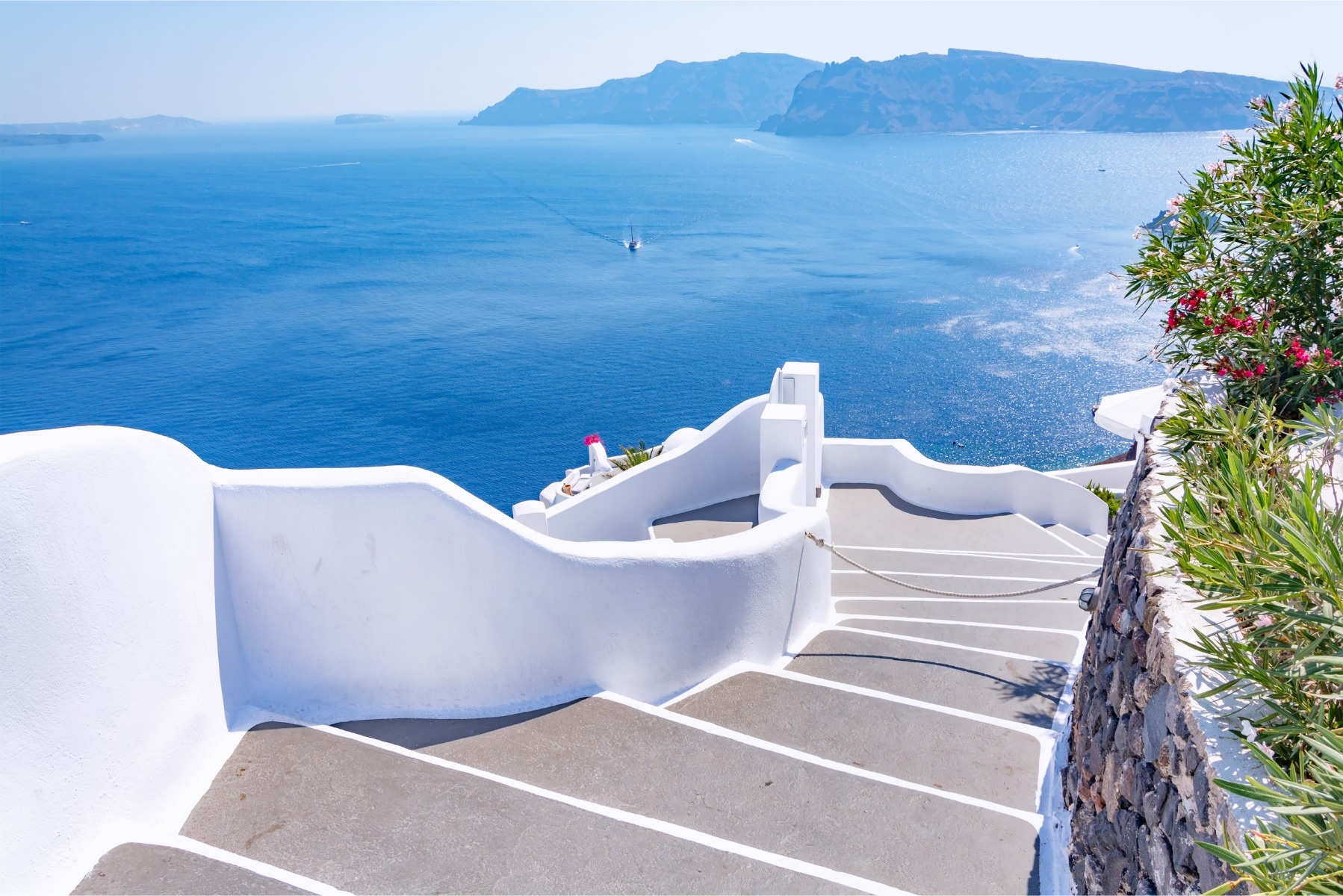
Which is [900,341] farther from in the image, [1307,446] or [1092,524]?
[1307,446]

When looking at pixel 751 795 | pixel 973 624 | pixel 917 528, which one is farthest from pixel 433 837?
pixel 917 528

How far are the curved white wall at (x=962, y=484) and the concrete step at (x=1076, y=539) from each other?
13 centimetres

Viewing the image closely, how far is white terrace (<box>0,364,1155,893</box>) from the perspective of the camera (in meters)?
3.44

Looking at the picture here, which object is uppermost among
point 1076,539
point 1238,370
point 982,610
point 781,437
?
point 1238,370

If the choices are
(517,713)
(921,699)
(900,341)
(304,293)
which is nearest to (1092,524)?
(921,699)

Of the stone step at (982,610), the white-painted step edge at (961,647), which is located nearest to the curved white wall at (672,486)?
the stone step at (982,610)

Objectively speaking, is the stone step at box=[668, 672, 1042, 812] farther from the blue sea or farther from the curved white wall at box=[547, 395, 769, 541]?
the blue sea

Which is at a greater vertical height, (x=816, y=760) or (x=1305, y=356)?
(x=1305, y=356)

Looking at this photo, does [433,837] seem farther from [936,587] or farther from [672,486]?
[936,587]

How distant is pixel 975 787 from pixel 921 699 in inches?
42.6

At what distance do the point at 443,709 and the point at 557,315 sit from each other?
48606mm

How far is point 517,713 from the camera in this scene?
4988mm

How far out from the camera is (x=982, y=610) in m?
8.22

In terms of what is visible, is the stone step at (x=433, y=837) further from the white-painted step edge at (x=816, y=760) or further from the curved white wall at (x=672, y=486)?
the curved white wall at (x=672, y=486)
